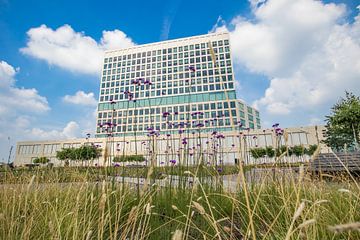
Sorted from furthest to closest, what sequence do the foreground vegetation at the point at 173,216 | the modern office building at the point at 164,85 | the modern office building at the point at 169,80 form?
the modern office building at the point at 169,80 < the modern office building at the point at 164,85 < the foreground vegetation at the point at 173,216

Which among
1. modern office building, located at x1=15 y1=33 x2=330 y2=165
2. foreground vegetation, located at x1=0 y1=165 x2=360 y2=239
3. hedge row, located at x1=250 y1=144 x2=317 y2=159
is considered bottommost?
foreground vegetation, located at x1=0 y1=165 x2=360 y2=239

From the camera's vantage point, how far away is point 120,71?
78.3m

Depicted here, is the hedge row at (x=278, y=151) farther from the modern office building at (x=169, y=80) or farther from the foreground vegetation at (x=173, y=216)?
the modern office building at (x=169, y=80)

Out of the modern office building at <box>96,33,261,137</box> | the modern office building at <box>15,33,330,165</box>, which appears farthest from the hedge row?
the modern office building at <box>96,33,261,137</box>

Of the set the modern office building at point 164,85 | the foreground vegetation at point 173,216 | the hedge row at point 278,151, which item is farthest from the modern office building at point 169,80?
the foreground vegetation at point 173,216

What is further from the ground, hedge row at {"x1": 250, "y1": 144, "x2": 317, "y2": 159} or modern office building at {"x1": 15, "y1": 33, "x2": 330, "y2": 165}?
modern office building at {"x1": 15, "y1": 33, "x2": 330, "y2": 165}

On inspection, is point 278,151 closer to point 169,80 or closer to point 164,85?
point 169,80

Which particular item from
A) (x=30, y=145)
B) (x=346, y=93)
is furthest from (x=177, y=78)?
(x=346, y=93)

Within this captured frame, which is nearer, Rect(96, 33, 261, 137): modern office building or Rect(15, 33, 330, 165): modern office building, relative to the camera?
Rect(15, 33, 330, 165): modern office building

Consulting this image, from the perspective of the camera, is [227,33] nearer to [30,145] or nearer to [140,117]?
[140,117]

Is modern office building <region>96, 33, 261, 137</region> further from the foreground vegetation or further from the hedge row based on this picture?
the foreground vegetation

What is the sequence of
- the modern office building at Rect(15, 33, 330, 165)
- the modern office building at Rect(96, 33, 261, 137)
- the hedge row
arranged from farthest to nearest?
the modern office building at Rect(96, 33, 261, 137) < the modern office building at Rect(15, 33, 330, 165) < the hedge row

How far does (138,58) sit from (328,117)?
67.0 metres

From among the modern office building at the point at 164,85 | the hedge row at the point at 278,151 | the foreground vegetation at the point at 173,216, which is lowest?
the foreground vegetation at the point at 173,216
